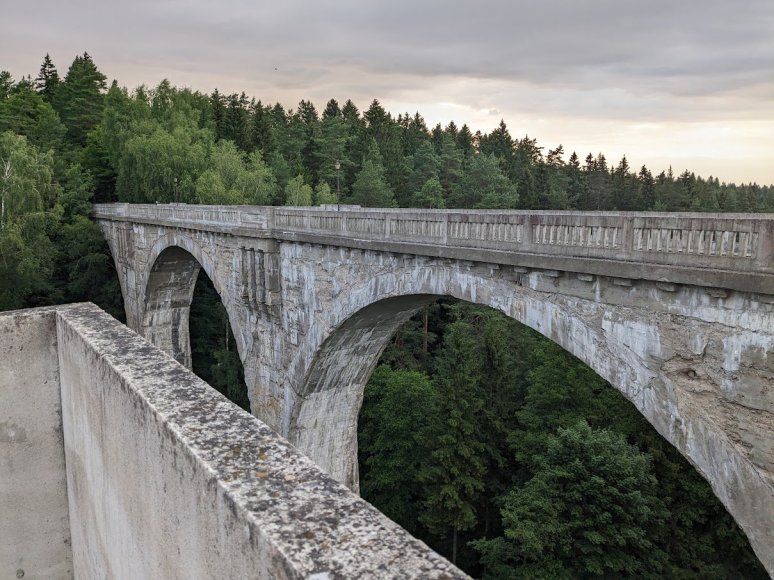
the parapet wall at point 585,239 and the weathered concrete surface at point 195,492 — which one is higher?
the parapet wall at point 585,239

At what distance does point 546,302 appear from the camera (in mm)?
8516

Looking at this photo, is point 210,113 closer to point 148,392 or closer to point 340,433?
point 340,433

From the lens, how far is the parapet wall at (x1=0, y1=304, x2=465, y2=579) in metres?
2.61

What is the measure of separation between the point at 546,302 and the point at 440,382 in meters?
16.9

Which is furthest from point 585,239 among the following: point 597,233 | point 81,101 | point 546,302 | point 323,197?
point 81,101

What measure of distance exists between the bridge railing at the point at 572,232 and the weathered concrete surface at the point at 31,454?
19.9 ft

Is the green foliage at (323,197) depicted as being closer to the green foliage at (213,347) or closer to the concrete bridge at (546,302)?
the green foliage at (213,347)

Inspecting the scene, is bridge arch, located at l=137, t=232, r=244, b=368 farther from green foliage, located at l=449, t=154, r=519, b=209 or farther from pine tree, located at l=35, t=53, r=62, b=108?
pine tree, located at l=35, t=53, r=62, b=108

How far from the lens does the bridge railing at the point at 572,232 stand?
6.09m

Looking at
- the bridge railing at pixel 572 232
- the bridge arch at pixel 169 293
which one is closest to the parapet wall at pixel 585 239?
the bridge railing at pixel 572 232

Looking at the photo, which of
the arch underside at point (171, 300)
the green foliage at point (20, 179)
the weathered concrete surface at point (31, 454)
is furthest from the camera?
the green foliage at point (20, 179)

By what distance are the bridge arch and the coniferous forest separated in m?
2.54

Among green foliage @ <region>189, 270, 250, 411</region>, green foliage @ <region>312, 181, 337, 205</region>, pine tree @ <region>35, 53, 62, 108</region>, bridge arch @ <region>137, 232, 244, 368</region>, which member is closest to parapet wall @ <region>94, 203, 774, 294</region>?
bridge arch @ <region>137, 232, 244, 368</region>

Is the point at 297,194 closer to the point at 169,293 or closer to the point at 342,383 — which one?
the point at 169,293
